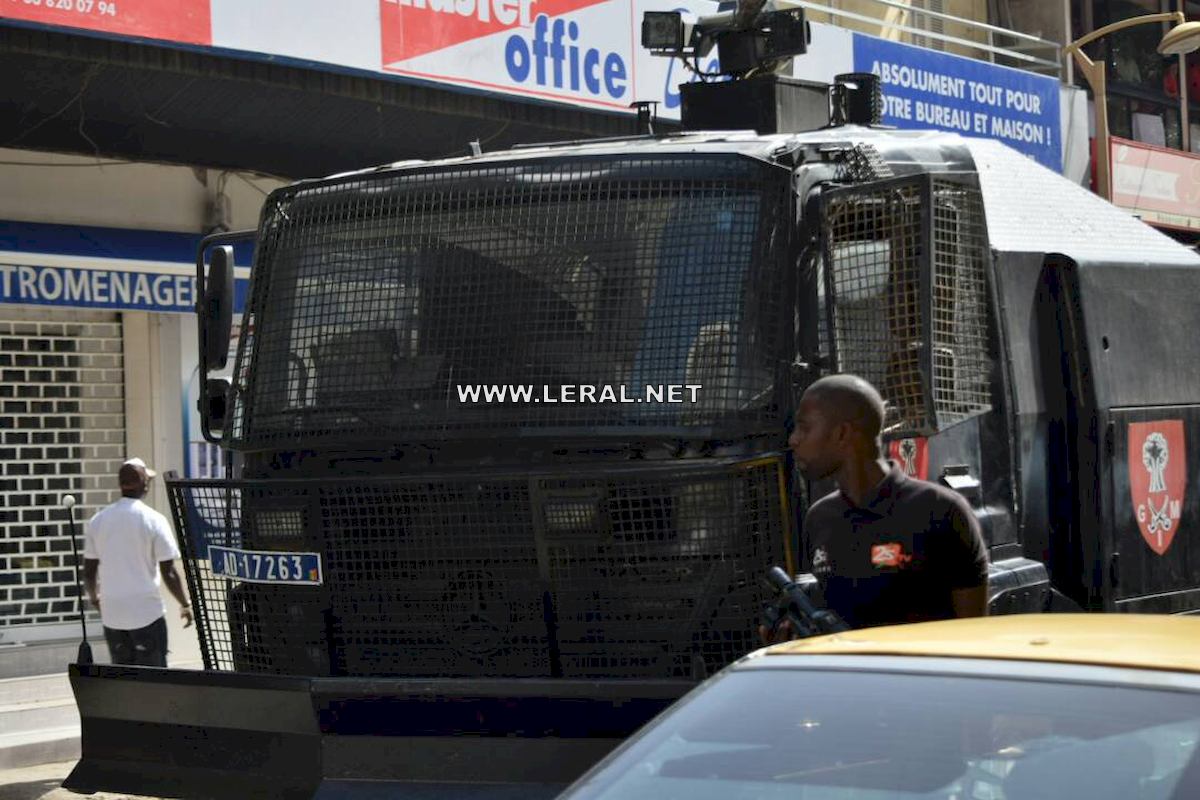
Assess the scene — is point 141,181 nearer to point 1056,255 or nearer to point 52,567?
point 52,567

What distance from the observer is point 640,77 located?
16703 millimetres

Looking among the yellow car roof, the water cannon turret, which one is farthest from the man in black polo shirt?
the water cannon turret

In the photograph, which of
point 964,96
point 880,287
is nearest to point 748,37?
point 880,287

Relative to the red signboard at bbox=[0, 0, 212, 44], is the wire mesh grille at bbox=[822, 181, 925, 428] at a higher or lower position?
lower

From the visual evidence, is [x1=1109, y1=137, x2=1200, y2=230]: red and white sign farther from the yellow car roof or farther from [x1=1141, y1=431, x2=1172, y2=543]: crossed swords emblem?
the yellow car roof

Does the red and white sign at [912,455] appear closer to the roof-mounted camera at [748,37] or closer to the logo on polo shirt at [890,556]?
the logo on polo shirt at [890,556]

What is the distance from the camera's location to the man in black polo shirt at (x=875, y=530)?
5352 mm

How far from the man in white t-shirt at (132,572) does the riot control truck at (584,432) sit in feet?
11.5

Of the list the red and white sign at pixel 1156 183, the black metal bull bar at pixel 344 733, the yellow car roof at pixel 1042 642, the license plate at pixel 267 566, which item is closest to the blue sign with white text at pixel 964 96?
the red and white sign at pixel 1156 183

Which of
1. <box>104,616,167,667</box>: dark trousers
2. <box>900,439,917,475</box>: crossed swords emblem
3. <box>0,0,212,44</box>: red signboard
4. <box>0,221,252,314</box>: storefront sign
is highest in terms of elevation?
<box>0,0,212,44</box>: red signboard

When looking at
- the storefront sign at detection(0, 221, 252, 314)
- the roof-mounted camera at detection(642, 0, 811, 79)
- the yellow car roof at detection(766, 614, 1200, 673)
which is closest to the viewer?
the yellow car roof at detection(766, 614, 1200, 673)

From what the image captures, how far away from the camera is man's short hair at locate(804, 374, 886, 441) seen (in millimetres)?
5453

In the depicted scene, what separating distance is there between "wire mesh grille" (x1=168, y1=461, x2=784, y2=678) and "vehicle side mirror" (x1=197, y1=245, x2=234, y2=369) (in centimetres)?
67

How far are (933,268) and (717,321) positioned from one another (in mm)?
734
